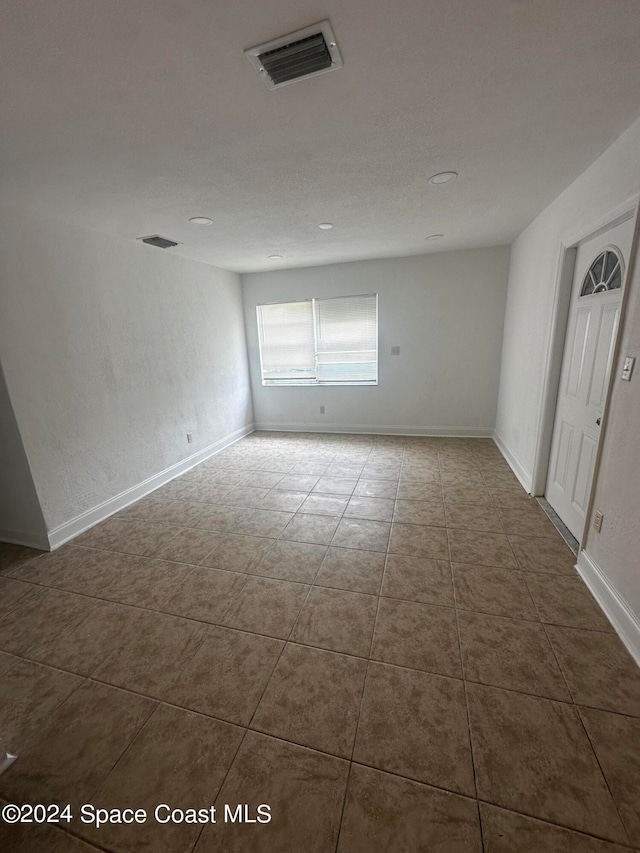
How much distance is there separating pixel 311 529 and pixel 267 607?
854mm

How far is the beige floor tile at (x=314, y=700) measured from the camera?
1.34 metres

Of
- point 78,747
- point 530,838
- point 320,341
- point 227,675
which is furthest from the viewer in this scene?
point 320,341

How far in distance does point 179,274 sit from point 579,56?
379 centimetres

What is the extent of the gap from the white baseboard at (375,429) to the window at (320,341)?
0.70m

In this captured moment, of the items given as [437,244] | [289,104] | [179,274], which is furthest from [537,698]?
[179,274]

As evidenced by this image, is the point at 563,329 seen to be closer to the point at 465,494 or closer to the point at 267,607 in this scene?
the point at 465,494

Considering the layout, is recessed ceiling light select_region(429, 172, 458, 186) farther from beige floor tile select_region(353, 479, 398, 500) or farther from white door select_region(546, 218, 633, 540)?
beige floor tile select_region(353, 479, 398, 500)

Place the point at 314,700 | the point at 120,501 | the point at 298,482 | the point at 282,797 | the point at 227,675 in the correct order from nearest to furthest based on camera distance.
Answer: the point at 282,797 < the point at 314,700 < the point at 227,675 < the point at 120,501 < the point at 298,482

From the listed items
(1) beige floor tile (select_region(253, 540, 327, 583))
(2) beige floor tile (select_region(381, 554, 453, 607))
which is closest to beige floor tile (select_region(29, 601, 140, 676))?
(1) beige floor tile (select_region(253, 540, 327, 583))

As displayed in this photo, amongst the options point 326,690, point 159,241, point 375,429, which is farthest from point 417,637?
point 159,241

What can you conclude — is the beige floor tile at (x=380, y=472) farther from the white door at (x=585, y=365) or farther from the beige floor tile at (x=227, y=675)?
the beige floor tile at (x=227, y=675)

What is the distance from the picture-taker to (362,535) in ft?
8.75

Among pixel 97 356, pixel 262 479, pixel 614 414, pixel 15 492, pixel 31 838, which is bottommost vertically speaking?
pixel 31 838

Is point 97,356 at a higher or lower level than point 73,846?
higher
